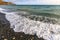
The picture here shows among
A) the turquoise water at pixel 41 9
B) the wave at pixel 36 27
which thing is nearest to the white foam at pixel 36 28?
the wave at pixel 36 27

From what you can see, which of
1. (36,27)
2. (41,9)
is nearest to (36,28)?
(36,27)

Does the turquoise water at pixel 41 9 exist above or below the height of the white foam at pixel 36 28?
above

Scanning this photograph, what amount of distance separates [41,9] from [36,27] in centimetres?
27

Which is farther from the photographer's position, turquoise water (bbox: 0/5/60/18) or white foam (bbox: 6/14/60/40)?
turquoise water (bbox: 0/5/60/18)

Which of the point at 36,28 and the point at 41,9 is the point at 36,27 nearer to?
the point at 36,28

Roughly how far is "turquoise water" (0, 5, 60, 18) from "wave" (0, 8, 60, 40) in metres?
0.13

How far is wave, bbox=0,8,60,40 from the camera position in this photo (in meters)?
1.09

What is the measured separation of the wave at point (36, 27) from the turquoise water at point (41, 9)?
0.13 metres

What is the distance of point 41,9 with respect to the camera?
4.01 ft

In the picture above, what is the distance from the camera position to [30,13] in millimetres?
1212

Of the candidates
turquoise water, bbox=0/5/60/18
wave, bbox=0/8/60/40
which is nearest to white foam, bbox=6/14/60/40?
wave, bbox=0/8/60/40

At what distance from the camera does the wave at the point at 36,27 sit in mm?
1089

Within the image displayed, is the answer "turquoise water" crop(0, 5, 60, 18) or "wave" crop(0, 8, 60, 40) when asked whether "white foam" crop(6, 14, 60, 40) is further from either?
"turquoise water" crop(0, 5, 60, 18)

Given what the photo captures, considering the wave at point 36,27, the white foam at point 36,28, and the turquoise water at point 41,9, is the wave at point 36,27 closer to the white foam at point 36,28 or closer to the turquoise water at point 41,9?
the white foam at point 36,28
